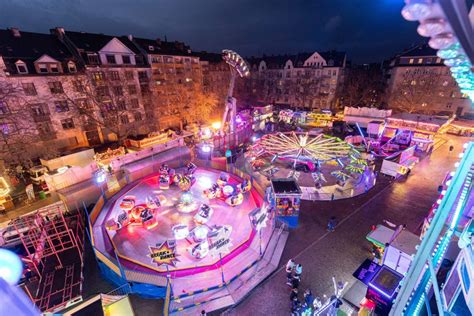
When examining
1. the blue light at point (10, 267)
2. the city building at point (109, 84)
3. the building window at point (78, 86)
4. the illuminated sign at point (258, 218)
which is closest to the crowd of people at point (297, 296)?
the illuminated sign at point (258, 218)

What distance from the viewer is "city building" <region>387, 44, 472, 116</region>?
133ft

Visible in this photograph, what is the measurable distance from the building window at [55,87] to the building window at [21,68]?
2.45 meters

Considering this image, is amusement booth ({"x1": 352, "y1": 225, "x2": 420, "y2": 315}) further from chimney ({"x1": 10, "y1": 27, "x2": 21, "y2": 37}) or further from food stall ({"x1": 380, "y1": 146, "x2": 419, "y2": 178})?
chimney ({"x1": 10, "y1": 27, "x2": 21, "y2": 37})

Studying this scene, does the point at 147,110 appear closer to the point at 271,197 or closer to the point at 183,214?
the point at 183,214

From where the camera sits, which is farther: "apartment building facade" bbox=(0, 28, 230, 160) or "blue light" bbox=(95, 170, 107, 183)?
"apartment building facade" bbox=(0, 28, 230, 160)

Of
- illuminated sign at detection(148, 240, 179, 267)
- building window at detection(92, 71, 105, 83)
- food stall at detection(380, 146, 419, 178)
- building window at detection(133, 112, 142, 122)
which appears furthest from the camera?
building window at detection(133, 112, 142, 122)

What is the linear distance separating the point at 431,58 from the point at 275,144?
3942 centimetres

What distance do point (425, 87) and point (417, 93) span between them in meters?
1.58

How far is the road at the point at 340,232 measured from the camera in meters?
11.9

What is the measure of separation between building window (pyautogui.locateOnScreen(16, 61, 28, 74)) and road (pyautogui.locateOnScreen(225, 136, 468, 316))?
3413 cm

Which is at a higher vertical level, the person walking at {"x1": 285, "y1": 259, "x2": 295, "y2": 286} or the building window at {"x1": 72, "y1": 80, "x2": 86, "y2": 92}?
the building window at {"x1": 72, "y1": 80, "x2": 86, "y2": 92}

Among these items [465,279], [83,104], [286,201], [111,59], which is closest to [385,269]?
[465,279]

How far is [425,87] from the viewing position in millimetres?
40281

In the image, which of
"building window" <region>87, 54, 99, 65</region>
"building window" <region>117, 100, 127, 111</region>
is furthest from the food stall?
"building window" <region>87, 54, 99, 65</region>
